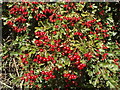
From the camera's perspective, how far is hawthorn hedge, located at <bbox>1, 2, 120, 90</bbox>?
225cm

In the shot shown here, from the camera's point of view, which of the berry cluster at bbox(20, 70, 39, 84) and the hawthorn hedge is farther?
the berry cluster at bbox(20, 70, 39, 84)

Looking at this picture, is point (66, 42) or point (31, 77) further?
point (31, 77)

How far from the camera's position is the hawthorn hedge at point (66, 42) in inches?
88.4

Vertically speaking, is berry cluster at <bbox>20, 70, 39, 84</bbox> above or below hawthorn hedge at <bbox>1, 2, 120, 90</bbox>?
below

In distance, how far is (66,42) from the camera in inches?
89.3

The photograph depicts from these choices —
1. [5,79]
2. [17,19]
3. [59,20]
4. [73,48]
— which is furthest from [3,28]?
[73,48]

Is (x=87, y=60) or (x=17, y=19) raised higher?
(x=17, y=19)

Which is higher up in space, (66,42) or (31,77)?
(66,42)

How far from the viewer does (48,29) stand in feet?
8.07

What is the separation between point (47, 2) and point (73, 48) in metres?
0.69

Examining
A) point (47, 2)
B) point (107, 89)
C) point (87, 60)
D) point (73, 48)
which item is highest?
point (47, 2)

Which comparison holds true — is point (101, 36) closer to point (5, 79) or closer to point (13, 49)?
point (13, 49)

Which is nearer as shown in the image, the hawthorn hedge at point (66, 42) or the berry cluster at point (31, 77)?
the hawthorn hedge at point (66, 42)

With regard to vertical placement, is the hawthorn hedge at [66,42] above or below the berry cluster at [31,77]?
above
